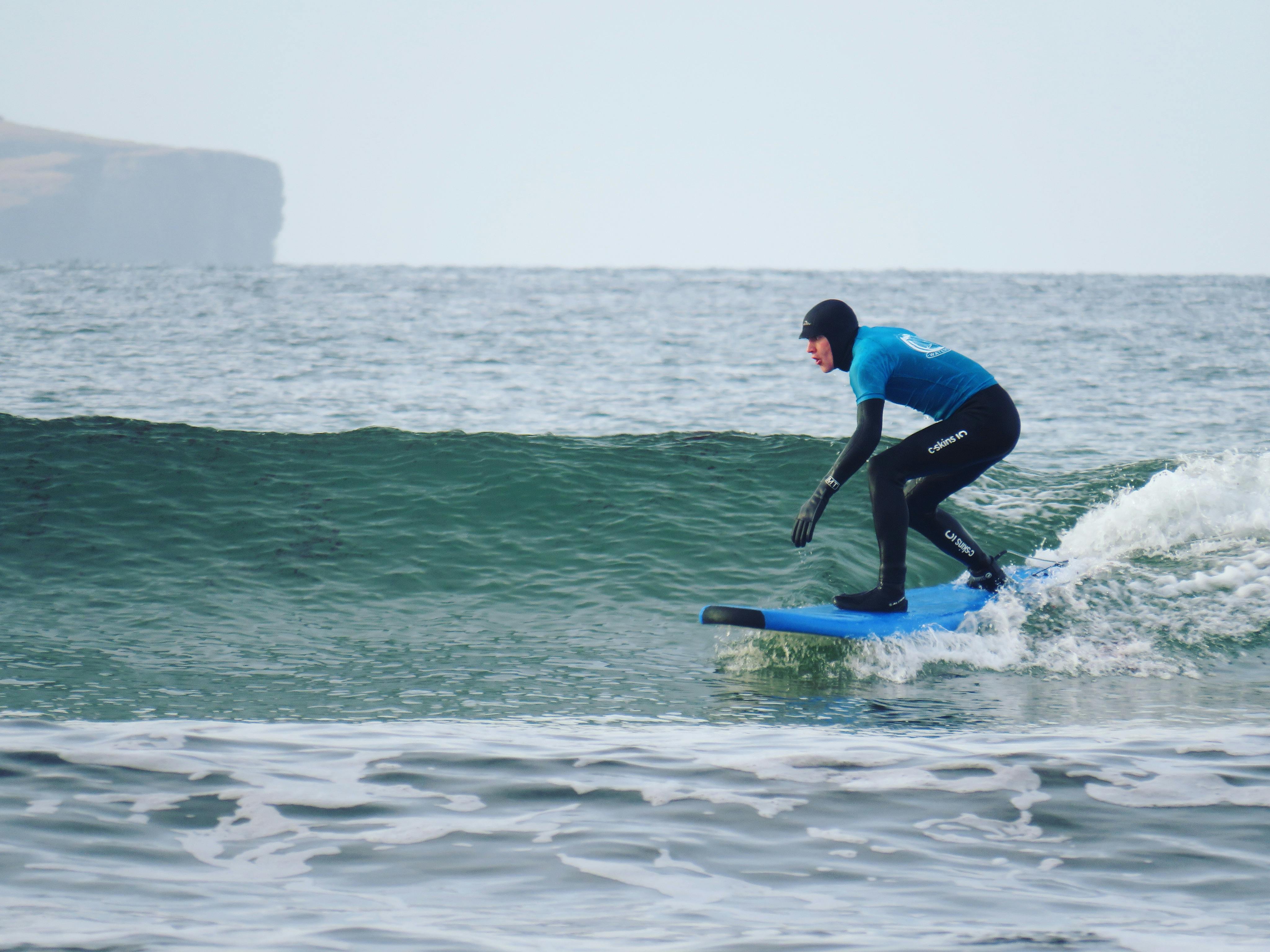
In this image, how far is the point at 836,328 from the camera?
590 centimetres

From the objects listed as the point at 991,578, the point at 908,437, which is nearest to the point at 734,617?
the point at 908,437

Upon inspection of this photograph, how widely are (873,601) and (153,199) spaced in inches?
7768

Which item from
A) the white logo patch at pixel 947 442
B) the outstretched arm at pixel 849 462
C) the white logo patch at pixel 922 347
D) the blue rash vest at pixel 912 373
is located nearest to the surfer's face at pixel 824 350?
the blue rash vest at pixel 912 373

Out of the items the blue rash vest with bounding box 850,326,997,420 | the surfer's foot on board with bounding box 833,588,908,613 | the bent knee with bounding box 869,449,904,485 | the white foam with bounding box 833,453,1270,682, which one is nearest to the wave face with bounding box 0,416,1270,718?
the white foam with bounding box 833,453,1270,682

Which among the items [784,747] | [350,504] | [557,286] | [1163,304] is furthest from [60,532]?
[557,286]

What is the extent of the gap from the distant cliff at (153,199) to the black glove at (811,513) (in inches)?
6997

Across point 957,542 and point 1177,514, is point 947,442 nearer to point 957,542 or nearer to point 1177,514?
point 957,542

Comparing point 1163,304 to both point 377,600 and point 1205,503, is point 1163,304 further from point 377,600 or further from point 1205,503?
point 377,600

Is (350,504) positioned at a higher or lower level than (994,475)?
lower

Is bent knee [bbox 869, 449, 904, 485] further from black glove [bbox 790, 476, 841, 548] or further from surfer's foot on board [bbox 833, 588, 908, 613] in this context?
surfer's foot on board [bbox 833, 588, 908, 613]

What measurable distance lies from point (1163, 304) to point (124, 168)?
6738 inches

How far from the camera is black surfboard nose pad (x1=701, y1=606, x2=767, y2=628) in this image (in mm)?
6055

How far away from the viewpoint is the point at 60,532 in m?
8.86

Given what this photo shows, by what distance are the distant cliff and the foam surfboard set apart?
177419 millimetres
